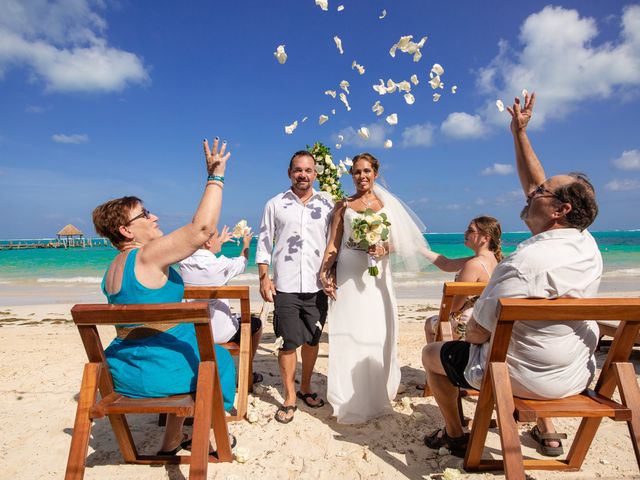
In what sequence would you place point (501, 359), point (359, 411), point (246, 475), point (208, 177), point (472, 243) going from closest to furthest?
point (501, 359), point (208, 177), point (246, 475), point (359, 411), point (472, 243)

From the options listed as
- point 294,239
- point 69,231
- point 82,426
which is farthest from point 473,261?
point 69,231

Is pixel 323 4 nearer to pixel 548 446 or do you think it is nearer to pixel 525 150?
pixel 525 150

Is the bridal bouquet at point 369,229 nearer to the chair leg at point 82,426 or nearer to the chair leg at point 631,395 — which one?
the chair leg at point 631,395

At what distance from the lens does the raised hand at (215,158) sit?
262 centimetres

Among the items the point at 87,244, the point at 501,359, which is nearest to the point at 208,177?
the point at 501,359

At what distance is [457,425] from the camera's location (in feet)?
10.5

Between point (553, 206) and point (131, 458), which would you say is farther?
point (131, 458)

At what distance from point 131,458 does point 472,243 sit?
12.2 ft

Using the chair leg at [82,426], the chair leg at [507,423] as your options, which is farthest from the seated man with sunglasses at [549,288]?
the chair leg at [82,426]

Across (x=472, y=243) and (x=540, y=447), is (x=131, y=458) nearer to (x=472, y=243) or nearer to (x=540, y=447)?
(x=540, y=447)

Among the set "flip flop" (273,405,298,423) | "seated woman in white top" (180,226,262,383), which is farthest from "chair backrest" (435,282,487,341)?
"seated woman in white top" (180,226,262,383)

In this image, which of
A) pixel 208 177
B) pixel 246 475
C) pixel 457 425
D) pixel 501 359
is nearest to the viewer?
pixel 501 359

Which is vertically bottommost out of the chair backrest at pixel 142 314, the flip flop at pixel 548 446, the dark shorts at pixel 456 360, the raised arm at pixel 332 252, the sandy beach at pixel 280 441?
the sandy beach at pixel 280 441

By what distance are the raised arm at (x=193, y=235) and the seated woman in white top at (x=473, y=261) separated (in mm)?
2477
